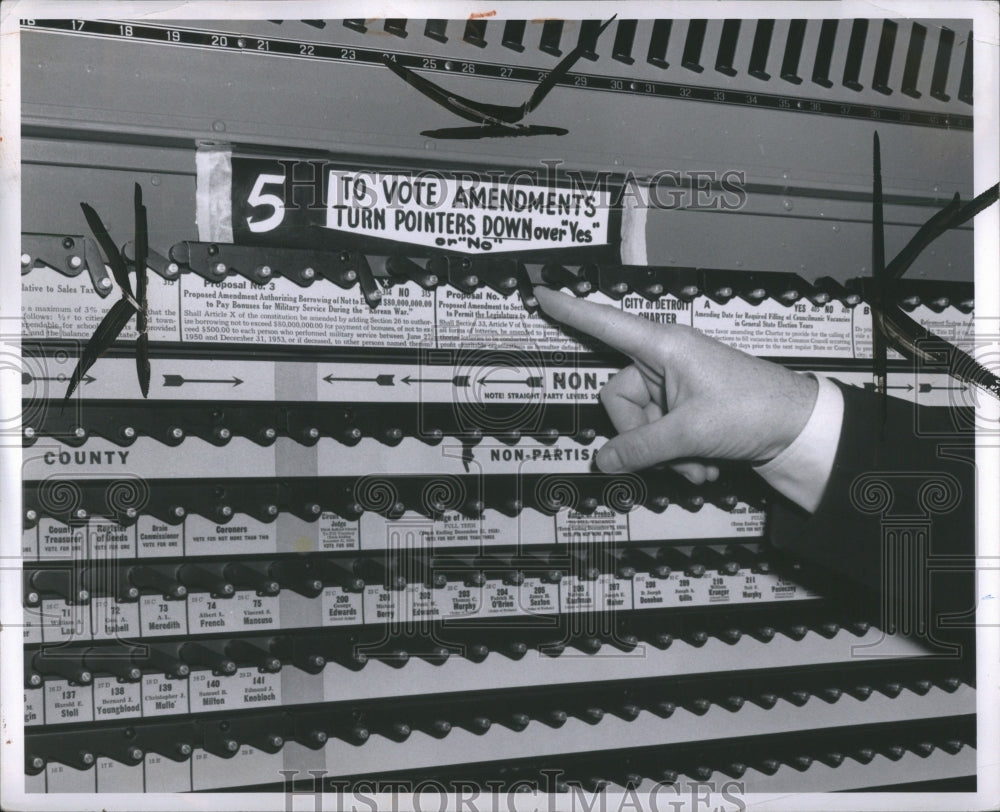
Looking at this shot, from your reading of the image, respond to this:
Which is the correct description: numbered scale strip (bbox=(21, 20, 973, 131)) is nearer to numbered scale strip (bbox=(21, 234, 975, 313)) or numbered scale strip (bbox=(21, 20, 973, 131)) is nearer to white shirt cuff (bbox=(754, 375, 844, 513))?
numbered scale strip (bbox=(21, 234, 975, 313))

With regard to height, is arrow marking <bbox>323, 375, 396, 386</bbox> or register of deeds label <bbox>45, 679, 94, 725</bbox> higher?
arrow marking <bbox>323, 375, 396, 386</bbox>

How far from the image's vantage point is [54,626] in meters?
1.20

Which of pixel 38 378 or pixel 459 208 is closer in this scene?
pixel 38 378

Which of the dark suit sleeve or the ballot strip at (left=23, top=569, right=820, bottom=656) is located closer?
the ballot strip at (left=23, top=569, right=820, bottom=656)

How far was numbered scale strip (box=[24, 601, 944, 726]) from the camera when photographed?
1.21m

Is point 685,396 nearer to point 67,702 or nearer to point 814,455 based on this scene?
point 814,455

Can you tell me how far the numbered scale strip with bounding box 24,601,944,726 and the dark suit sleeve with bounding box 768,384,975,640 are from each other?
0.11m

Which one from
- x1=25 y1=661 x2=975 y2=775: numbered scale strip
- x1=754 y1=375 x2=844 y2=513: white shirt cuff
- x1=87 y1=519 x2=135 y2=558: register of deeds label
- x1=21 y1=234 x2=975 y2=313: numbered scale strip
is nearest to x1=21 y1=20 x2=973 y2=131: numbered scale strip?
x1=21 y1=234 x2=975 y2=313: numbered scale strip

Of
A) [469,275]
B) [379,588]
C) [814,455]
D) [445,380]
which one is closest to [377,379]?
[445,380]

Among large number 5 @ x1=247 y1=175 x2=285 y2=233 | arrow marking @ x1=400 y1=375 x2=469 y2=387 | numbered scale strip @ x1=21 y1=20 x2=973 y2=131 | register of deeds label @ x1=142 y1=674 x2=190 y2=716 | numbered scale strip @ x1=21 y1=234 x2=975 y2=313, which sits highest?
numbered scale strip @ x1=21 y1=20 x2=973 y2=131

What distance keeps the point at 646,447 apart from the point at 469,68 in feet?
2.05

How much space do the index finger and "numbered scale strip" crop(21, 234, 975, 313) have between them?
0.03 metres

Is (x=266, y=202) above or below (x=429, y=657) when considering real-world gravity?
above

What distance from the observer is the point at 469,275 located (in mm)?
1302
